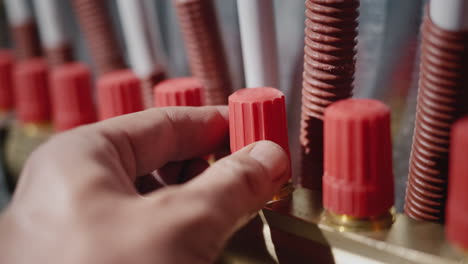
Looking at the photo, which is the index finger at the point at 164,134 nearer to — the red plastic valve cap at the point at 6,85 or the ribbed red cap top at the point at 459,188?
the ribbed red cap top at the point at 459,188

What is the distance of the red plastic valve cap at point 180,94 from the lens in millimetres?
466

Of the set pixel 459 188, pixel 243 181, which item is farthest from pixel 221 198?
pixel 459 188

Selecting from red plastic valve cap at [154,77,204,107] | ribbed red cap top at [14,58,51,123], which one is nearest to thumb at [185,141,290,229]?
red plastic valve cap at [154,77,204,107]

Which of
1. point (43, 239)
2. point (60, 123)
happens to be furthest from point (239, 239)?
point (60, 123)

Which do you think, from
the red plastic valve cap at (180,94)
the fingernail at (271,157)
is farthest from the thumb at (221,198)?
the red plastic valve cap at (180,94)

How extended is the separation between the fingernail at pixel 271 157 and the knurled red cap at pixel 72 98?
12.4 inches

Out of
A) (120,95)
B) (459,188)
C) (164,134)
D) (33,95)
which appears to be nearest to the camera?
(459,188)

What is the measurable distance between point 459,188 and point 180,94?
26 centimetres

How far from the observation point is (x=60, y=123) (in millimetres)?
616

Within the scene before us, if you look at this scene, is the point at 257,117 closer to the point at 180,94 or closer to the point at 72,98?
the point at 180,94

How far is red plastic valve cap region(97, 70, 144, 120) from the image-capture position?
21.0 inches

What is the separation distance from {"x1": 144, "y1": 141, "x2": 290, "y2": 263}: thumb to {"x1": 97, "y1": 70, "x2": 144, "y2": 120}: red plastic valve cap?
0.68 ft

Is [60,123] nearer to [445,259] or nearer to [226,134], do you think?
[226,134]

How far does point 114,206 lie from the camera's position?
305 millimetres
